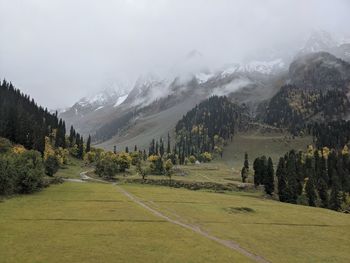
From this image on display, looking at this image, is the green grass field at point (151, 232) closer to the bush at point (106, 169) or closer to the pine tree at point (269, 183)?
the pine tree at point (269, 183)

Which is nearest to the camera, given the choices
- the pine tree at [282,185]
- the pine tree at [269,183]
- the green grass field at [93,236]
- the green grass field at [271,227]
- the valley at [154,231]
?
the green grass field at [93,236]

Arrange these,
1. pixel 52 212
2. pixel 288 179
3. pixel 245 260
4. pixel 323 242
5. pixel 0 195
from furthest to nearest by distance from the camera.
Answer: pixel 288 179 → pixel 0 195 → pixel 52 212 → pixel 323 242 → pixel 245 260

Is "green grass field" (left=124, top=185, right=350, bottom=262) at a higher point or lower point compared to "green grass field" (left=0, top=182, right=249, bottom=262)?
lower

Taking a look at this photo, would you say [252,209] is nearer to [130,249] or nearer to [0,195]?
[130,249]

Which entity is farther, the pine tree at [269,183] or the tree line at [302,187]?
the pine tree at [269,183]

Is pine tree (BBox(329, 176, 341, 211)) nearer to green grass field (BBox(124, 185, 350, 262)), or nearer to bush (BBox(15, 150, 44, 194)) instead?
green grass field (BBox(124, 185, 350, 262))

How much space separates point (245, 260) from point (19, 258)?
28255mm

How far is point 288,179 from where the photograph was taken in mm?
169125

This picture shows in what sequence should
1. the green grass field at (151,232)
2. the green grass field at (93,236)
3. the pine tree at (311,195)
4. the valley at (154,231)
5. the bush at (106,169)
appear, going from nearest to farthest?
the green grass field at (93,236)
the green grass field at (151,232)
the valley at (154,231)
the pine tree at (311,195)
the bush at (106,169)

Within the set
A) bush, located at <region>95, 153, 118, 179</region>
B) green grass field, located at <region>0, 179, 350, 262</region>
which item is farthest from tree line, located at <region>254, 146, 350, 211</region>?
bush, located at <region>95, 153, 118, 179</region>

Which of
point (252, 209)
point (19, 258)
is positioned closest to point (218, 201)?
point (252, 209)

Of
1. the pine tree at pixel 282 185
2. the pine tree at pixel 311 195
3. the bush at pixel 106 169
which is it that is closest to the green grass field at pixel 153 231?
the pine tree at pixel 282 185

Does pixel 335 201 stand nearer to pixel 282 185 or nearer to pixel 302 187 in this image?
pixel 302 187

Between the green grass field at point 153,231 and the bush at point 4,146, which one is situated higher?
the bush at point 4,146
